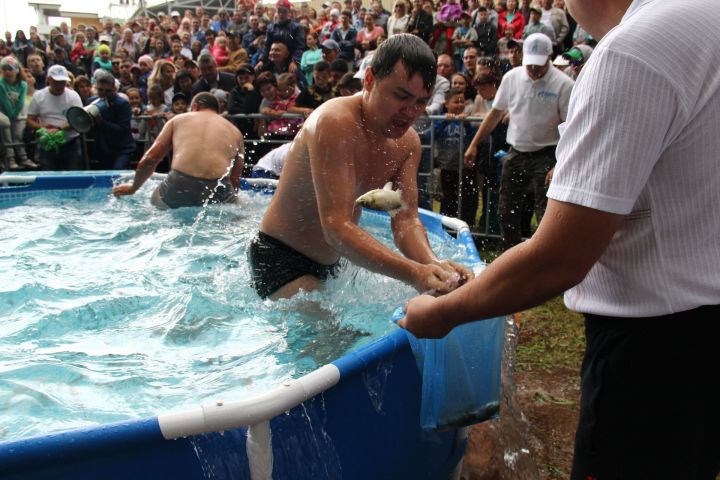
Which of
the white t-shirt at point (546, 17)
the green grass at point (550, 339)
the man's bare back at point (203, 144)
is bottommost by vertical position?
the green grass at point (550, 339)

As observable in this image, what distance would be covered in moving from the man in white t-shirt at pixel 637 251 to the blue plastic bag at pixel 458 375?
569mm

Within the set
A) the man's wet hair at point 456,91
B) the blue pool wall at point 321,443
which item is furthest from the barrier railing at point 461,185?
the blue pool wall at point 321,443

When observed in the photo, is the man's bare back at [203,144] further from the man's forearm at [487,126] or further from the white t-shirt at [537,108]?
the white t-shirt at [537,108]

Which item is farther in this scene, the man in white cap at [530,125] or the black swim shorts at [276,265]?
the man in white cap at [530,125]

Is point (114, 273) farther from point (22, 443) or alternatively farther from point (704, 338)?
point (704, 338)

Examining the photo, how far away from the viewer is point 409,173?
9.83 ft

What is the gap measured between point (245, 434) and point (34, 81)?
13325 millimetres

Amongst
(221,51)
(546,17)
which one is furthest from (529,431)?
(221,51)

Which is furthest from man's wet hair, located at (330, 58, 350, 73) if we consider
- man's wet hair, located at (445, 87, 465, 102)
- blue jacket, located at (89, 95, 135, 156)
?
blue jacket, located at (89, 95, 135, 156)

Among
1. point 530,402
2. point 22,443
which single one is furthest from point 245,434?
point 530,402

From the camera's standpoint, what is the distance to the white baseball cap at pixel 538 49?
534 cm

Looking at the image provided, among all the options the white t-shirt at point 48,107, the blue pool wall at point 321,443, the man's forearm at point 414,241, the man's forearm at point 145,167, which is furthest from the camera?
the white t-shirt at point 48,107

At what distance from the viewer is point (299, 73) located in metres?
9.36

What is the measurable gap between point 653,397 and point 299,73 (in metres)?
8.68
